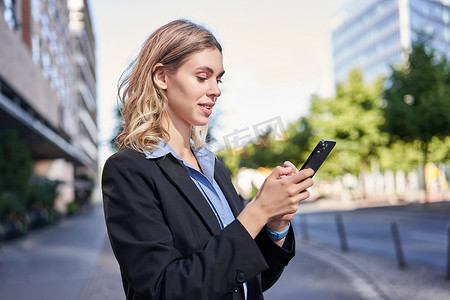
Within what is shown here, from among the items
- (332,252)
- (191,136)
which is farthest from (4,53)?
(191,136)

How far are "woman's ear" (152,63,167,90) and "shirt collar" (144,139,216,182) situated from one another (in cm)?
17

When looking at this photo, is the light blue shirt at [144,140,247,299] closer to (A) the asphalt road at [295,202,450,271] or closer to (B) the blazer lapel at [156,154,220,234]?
(B) the blazer lapel at [156,154,220,234]

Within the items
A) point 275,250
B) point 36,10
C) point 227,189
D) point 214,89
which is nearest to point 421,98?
point 36,10

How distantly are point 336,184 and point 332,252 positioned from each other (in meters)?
63.5

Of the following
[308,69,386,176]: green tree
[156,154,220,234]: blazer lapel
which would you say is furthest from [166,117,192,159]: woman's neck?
[308,69,386,176]: green tree

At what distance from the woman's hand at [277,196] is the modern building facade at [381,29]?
73.2m

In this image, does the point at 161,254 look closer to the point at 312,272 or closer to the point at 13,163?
the point at 312,272

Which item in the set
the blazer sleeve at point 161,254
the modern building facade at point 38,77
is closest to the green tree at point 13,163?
the modern building facade at point 38,77

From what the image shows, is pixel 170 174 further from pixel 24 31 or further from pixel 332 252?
pixel 24 31

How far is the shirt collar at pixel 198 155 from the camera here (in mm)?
1555

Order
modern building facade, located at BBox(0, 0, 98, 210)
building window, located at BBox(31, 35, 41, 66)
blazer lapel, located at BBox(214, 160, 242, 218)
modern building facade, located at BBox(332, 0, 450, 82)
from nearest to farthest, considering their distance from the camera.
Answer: blazer lapel, located at BBox(214, 160, 242, 218) → modern building facade, located at BBox(0, 0, 98, 210) → building window, located at BBox(31, 35, 41, 66) → modern building facade, located at BBox(332, 0, 450, 82)

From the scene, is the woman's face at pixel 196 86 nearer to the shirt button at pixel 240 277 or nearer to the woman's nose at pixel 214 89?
the woman's nose at pixel 214 89

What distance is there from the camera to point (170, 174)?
5.01 feet

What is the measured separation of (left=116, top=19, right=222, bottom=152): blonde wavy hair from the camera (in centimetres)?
158
